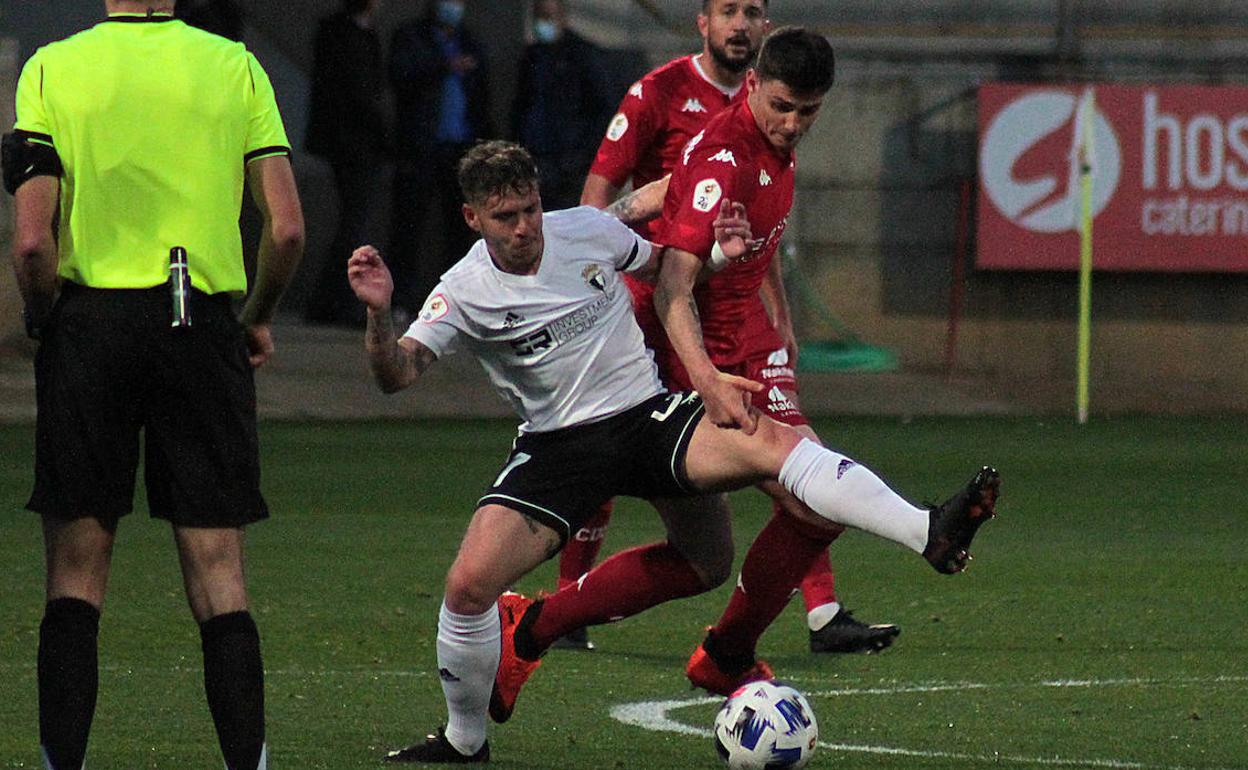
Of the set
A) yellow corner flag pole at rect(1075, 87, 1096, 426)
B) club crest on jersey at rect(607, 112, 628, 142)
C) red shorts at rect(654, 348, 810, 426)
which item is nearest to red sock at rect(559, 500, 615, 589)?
red shorts at rect(654, 348, 810, 426)

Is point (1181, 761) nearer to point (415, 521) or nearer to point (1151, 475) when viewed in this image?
point (415, 521)

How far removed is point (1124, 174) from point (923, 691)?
36.3 ft

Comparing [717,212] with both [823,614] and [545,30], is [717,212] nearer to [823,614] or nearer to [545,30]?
[823,614]

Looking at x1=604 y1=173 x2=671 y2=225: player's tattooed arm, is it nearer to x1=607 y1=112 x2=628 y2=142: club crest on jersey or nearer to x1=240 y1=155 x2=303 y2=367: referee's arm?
x1=607 y1=112 x2=628 y2=142: club crest on jersey

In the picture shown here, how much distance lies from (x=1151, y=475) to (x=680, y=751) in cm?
727

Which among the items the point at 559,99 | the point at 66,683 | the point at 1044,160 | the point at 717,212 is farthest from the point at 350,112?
the point at 66,683

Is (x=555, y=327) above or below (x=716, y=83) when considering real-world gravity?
below

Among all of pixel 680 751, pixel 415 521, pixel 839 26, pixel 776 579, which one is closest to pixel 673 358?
pixel 776 579

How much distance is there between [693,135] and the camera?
796 centimetres

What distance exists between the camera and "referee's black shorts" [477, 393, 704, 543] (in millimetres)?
6168

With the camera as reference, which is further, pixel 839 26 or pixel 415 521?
pixel 839 26

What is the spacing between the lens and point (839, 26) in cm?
1938

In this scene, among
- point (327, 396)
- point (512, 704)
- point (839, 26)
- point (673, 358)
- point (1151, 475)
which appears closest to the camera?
point (512, 704)

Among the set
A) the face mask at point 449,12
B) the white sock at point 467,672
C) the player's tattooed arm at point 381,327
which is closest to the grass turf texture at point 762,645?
the white sock at point 467,672
